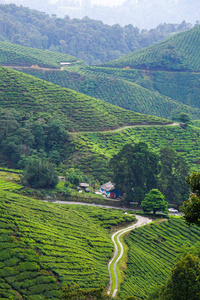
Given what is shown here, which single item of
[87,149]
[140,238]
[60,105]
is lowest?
[140,238]

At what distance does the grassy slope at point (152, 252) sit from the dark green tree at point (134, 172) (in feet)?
36.1

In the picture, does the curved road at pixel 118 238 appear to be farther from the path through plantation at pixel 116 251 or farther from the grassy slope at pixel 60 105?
the grassy slope at pixel 60 105

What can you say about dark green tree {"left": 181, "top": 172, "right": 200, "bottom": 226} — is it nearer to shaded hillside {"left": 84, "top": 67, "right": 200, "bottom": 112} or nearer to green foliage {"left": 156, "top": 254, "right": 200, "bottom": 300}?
green foliage {"left": 156, "top": 254, "right": 200, "bottom": 300}

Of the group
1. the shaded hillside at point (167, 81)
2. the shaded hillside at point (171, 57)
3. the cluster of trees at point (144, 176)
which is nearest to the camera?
the cluster of trees at point (144, 176)

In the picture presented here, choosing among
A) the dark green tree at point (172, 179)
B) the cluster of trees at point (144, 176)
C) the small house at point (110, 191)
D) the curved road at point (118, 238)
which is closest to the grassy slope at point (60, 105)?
the small house at point (110, 191)

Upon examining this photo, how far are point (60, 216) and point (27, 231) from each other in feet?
30.8

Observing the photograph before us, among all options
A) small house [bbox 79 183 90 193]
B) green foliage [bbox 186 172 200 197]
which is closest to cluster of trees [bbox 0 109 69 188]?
small house [bbox 79 183 90 193]

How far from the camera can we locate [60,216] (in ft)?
153

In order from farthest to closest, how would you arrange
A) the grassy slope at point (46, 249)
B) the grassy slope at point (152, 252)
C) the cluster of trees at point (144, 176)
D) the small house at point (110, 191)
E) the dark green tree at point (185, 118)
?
the dark green tree at point (185, 118) < the small house at point (110, 191) < the cluster of trees at point (144, 176) < the grassy slope at point (152, 252) < the grassy slope at point (46, 249)

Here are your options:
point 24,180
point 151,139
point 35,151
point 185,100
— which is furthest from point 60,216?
point 185,100

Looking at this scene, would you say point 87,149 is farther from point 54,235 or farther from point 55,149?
point 54,235

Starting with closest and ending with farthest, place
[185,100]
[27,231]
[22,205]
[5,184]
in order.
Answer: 1. [27,231]
2. [22,205]
3. [5,184]
4. [185,100]

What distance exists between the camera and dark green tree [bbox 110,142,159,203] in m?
62.0

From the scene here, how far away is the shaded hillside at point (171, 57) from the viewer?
159500 mm
